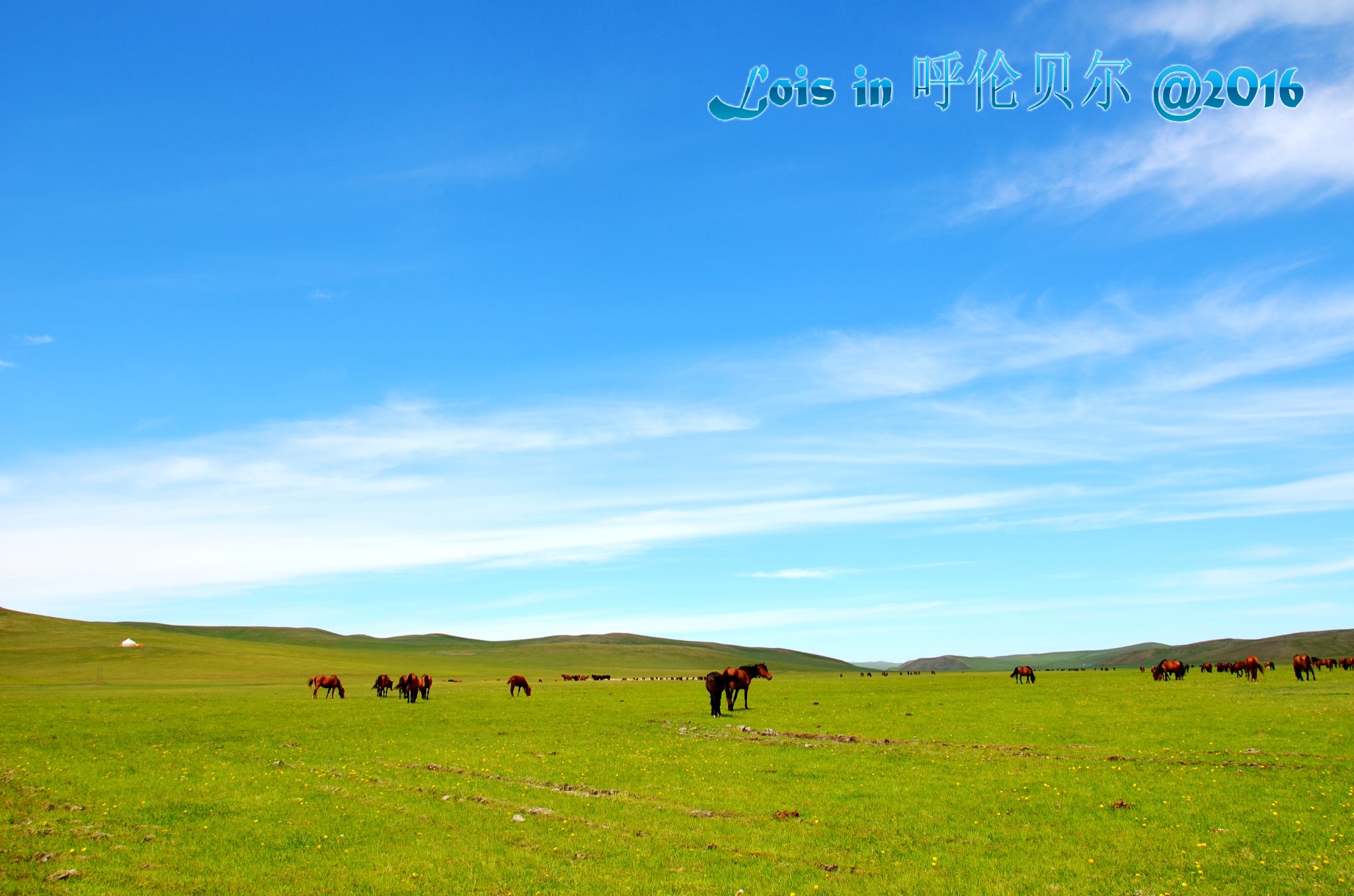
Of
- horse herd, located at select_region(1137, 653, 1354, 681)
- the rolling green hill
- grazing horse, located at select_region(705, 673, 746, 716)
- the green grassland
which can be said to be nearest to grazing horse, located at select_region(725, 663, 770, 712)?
grazing horse, located at select_region(705, 673, 746, 716)

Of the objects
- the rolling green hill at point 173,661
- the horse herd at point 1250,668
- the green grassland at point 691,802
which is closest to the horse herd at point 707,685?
the green grassland at point 691,802

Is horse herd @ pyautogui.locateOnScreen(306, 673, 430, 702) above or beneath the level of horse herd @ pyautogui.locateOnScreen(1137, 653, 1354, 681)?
beneath

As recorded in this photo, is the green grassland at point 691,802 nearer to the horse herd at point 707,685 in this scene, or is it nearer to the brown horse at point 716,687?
the brown horse at point 716,687

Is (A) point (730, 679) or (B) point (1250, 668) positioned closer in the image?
(A) point (730, 679)

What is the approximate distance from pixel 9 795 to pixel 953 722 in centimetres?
3369

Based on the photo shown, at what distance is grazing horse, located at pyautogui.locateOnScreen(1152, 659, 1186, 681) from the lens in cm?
7425

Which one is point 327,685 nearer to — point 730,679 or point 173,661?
point 730,679

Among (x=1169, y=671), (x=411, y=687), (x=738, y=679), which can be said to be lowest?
(x=411, y=687)

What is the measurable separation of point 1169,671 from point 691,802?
73265 mm

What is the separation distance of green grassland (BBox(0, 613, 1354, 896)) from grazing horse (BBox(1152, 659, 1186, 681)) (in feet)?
112

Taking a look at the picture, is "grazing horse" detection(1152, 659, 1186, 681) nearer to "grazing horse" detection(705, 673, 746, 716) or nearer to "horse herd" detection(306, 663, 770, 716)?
"horse herd" detection(306, 663, 770, 716)

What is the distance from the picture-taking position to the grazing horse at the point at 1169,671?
74.2 meters

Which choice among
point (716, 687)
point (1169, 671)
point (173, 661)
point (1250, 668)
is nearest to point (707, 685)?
point (716, 687)

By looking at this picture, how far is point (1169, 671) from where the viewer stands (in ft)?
248
